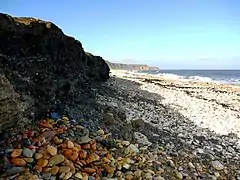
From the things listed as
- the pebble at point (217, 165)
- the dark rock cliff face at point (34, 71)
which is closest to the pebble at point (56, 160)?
the dark rock cliff face at point (34, 71)

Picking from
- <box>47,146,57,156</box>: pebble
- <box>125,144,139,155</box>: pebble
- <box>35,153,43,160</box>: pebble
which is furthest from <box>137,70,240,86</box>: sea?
<box>35,153,43,160</box>: pebble

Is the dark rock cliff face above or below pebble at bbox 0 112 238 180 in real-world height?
above

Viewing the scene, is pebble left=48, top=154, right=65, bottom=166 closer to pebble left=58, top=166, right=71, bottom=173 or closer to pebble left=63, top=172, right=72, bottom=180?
pebble left=58, top=166, right=71, bottom=173

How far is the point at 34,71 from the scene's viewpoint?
21.2 feet

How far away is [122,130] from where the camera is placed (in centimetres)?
698

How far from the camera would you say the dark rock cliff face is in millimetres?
5078

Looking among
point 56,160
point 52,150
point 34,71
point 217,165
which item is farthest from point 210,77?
point 56,160

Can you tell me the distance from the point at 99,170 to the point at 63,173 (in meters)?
0.67

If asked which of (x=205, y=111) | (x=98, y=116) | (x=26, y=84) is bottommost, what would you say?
(x=205, y=111)

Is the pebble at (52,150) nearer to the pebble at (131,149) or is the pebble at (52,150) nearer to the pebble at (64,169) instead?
the pebble at (64,169)

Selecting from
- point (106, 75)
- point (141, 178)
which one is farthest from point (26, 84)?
point (106, 75)

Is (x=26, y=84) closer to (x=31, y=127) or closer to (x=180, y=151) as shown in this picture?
(x=31, y=127)

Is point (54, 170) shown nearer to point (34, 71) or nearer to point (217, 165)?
point (34, 71)

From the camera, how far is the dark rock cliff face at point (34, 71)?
16.7 ft
